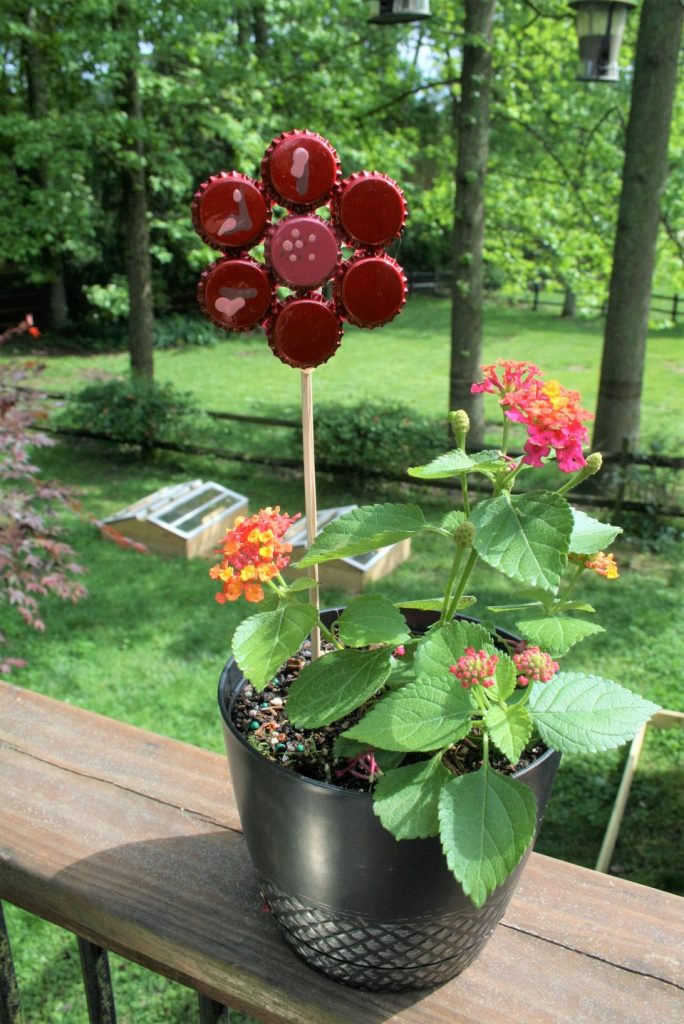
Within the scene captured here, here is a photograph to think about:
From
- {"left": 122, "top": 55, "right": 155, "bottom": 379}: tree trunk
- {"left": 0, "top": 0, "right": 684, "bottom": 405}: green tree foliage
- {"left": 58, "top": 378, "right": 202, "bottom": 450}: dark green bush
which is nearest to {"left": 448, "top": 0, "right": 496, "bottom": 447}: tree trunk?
{"left": 0, "top": 0, "right": 684, "bottom": 405}: green tree foliage

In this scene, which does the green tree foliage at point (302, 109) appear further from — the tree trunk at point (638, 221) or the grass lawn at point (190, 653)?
the grass lawn at point (190, 653)

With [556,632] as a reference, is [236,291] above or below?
above

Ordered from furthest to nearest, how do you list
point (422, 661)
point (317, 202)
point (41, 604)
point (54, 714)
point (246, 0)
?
point (246, 0) < point (41, 604) < point (54, 714) < point (317, 202) < point (422, 661)

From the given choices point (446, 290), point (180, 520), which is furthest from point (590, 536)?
point (446, 290)

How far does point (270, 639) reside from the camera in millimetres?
823

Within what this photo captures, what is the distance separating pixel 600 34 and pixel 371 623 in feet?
16.1

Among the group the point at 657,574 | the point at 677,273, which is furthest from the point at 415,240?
the point at 657,574

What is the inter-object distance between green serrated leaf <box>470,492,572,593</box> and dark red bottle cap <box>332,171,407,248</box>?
1.02 ft

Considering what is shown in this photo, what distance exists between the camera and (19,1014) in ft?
3.60

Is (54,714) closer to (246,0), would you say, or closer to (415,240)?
(246,0)

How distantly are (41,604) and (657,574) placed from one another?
3245mm

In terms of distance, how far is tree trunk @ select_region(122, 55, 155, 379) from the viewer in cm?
617

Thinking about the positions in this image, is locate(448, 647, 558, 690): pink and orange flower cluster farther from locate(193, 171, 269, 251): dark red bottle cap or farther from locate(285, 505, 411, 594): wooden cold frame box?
locate(285, 505, 411, 594): wooden cold frame box

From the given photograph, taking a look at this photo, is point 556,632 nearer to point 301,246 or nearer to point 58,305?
point 301,246
